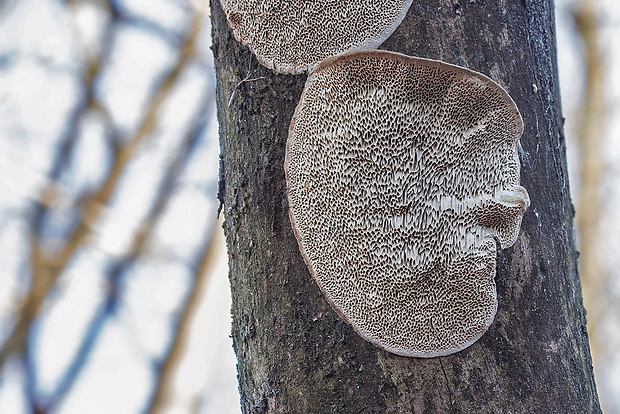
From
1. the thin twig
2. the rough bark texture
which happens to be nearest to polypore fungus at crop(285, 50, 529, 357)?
the rough bark texture

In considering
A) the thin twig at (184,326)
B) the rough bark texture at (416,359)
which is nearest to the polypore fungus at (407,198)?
the rough bark texture at (416,359)

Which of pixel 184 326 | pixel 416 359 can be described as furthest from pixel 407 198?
pixel 184 326

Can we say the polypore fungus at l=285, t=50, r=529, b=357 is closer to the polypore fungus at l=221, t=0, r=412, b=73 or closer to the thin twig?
the polypore fungus at l=221, t=0, r=412, b=73

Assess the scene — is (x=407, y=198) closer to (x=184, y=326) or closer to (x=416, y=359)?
(x=416, y=359)

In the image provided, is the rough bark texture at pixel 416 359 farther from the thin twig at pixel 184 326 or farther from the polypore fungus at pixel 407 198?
the thin twig at pixel 184 326

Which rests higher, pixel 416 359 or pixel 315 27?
pixel 315 27

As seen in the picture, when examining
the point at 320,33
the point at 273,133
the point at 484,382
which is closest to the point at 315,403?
the point at 484,382
